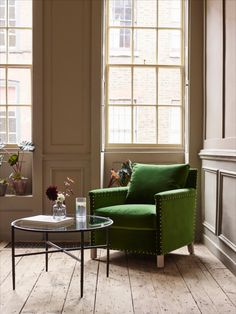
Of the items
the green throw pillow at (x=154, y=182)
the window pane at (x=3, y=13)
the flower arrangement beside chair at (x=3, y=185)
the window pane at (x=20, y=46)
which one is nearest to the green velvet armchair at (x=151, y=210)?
the green throw pillow at (x=154, y=182)

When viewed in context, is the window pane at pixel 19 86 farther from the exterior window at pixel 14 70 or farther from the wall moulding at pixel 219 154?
the wall moulding at pixel 219 154

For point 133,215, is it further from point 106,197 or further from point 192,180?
point 192,180

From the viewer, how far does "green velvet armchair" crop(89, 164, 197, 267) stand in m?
3.66

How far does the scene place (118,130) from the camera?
501cm

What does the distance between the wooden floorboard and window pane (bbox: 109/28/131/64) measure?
7.17ft

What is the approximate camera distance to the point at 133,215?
3703 mm

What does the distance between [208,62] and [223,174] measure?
1.28 m

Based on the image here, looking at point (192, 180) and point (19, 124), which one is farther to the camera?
point (19, 124)

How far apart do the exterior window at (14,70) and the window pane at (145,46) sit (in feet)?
3.92

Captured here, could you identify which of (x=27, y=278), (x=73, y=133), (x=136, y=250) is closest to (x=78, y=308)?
(x=27, y=278)

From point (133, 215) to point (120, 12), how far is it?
2469mm

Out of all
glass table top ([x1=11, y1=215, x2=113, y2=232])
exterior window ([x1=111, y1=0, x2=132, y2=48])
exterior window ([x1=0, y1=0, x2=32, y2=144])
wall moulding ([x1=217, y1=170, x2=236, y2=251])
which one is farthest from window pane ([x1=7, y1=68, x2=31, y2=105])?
wall moulding ([x1=217, y1=170, x2=236, y2=251])

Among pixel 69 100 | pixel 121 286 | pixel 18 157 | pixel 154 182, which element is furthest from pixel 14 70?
pixel 121 286

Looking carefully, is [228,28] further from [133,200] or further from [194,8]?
[133,200]
